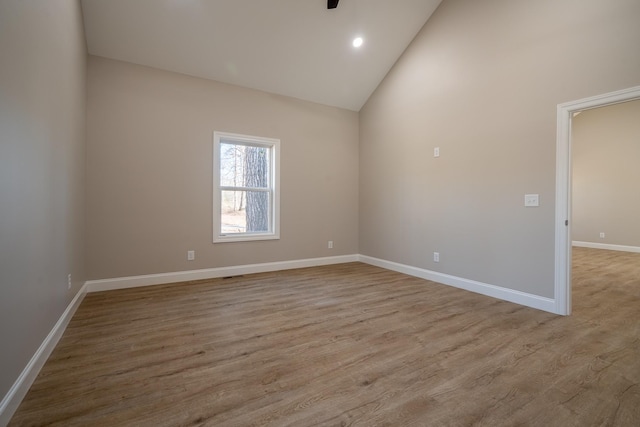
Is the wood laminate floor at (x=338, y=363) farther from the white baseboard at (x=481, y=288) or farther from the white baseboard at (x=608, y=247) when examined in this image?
the white baseboard at (x=608, y=247)

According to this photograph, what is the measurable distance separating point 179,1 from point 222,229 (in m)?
2.85

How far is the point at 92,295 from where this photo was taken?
3.35m

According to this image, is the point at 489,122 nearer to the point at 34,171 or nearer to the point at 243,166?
the point at 243,166

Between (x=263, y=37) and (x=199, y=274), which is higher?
(x=263, y=37)

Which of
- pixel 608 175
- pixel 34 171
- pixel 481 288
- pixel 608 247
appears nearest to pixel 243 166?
pixel 34 171

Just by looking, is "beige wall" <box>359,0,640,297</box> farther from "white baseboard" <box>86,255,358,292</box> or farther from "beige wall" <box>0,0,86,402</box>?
"beige wall" <box>0,0,86,402</box>

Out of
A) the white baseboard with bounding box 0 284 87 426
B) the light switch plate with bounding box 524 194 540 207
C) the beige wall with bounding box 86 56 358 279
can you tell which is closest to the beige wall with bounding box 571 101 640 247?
the light switch plate with bounding box 524 194 540 207

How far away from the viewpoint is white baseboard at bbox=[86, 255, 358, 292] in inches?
140

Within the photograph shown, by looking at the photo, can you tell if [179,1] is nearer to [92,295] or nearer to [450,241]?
[92,295]

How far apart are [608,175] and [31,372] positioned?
32.8 feet

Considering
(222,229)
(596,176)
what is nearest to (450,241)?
(222,229)

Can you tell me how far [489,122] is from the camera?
342cm

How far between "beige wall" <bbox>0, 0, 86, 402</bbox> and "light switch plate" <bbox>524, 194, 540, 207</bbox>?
Result: 4.11m

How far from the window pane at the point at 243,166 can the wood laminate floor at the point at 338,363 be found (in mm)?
Result: 1857
